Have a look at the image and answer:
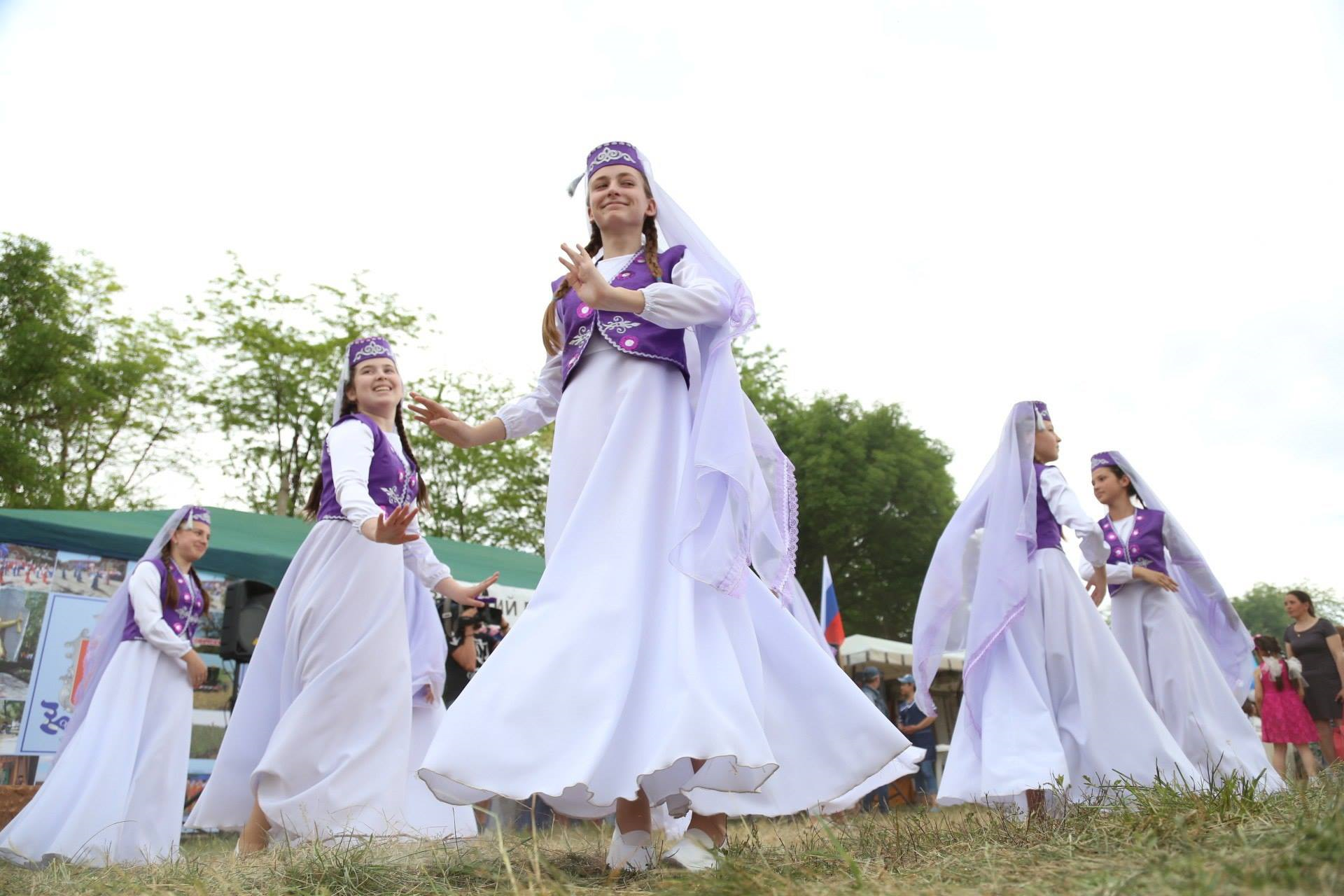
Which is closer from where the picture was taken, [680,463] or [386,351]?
[680,463]

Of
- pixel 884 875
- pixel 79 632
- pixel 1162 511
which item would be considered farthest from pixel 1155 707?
pixel 79 632

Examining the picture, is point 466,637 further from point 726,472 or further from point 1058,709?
point 726,472

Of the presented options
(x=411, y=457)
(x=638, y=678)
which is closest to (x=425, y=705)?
(x=411, y=457)

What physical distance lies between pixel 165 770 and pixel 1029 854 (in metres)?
4.94

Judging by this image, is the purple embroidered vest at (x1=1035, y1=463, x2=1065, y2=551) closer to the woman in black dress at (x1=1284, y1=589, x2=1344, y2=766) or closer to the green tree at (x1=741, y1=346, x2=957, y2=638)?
the woman in black dress at (x1=1284, y1=589, x2=1344, y2=766)

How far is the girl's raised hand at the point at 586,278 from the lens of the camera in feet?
10.00

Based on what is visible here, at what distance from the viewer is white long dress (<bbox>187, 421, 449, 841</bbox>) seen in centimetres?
431

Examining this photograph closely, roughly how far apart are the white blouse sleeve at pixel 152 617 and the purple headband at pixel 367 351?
1.88m

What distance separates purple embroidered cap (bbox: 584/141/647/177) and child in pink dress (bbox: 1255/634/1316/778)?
9876 mm

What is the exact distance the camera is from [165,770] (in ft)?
18.4

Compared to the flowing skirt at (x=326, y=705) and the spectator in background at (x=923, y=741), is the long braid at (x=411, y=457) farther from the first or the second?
the spectator in background at (x=923, y=741)

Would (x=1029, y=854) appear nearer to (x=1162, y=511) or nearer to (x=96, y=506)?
(x=1162, y=511)

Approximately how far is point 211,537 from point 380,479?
5.86 m

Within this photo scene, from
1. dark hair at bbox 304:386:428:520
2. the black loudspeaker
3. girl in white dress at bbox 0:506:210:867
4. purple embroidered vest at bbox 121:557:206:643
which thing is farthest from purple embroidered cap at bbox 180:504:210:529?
dark hair at bbox 304:386:428:520
